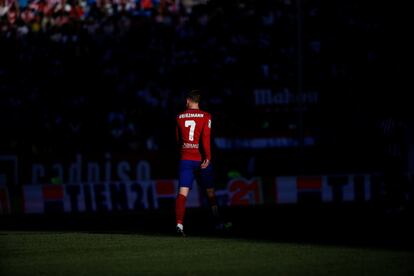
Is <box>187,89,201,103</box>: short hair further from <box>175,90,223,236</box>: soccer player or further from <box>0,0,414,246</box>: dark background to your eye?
<box>0,0,414,246</box>: dark background

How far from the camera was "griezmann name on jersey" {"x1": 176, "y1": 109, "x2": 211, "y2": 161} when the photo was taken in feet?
41.1

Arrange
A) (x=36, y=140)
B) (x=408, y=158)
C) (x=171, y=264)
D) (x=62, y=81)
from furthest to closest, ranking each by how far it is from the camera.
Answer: (x=62, y=81), (x=36, y=140), (x=408, y=158), (x=171, y=264)

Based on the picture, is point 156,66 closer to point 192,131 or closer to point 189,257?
point 192,131

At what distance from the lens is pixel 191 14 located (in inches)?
1156

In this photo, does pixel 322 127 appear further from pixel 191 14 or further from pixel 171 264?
pixel 171 264

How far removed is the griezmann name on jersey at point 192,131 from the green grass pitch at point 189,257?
1246 mm

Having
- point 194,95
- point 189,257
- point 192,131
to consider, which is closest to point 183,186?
point 192,131

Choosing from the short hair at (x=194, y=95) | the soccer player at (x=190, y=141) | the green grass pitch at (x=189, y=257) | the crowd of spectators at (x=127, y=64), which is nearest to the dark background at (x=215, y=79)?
the crowd of spectators at (x=127, y=64)

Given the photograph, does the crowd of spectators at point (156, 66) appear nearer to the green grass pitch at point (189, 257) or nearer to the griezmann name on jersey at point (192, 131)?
the griezmann name on jersey at point (192, 131)

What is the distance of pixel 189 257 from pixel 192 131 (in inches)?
124

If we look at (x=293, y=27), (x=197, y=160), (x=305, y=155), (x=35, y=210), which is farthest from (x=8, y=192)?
(x=293, y=27)

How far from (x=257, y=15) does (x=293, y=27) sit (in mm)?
1361

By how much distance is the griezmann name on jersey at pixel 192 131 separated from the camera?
1253 centimetres

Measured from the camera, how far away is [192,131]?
12.6 metres
